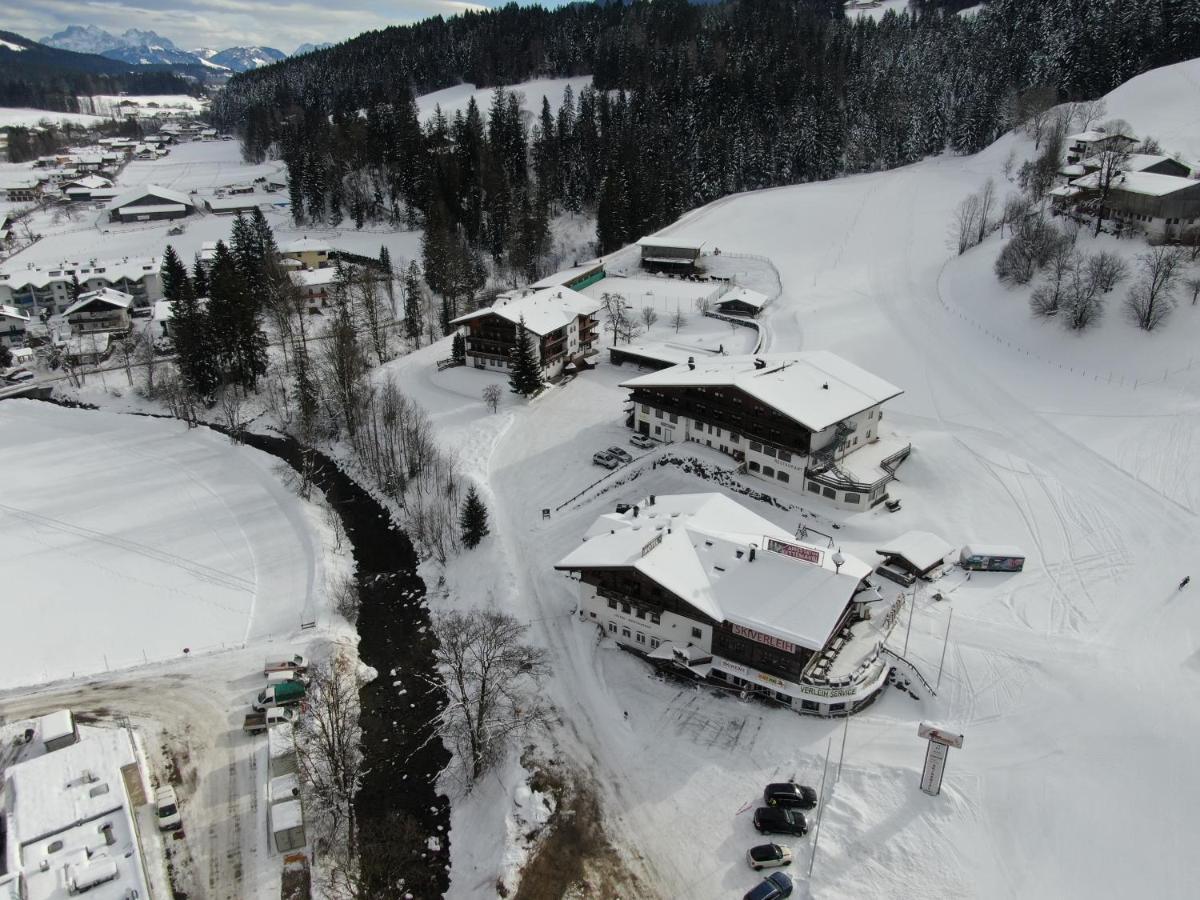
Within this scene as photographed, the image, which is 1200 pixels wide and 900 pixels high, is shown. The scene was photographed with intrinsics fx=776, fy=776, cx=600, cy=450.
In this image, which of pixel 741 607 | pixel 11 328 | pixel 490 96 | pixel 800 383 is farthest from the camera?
pixel 490 96

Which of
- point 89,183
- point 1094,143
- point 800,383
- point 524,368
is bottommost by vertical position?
point 524,368

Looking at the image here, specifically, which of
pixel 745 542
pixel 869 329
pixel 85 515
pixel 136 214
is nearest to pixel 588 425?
pixel 745 542

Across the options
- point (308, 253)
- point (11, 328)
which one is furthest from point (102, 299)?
point (308, 253)

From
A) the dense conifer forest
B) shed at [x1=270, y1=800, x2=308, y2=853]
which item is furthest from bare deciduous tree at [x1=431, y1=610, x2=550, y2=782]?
the dense conifer forest

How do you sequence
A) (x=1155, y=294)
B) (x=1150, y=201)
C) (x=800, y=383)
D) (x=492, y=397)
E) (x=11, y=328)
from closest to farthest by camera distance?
(x=800, y=383) → (x=1155, y=294) → (x=492, y=397) → (x=1150, y=201) → (x=11, y=328)

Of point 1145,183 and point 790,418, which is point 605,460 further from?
point 1145,183

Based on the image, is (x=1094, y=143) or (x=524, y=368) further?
(x=1094, y=143)

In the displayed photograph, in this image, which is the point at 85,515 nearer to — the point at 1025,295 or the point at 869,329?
the point at 869,329

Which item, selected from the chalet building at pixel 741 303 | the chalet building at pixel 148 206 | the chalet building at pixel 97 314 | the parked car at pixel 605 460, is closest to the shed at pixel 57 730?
the parked car at pixel 605 460

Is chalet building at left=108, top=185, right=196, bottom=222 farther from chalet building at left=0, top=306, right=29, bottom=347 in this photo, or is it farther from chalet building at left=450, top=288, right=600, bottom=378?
chalet building at left=450, top=288, right=600, bottom=378
